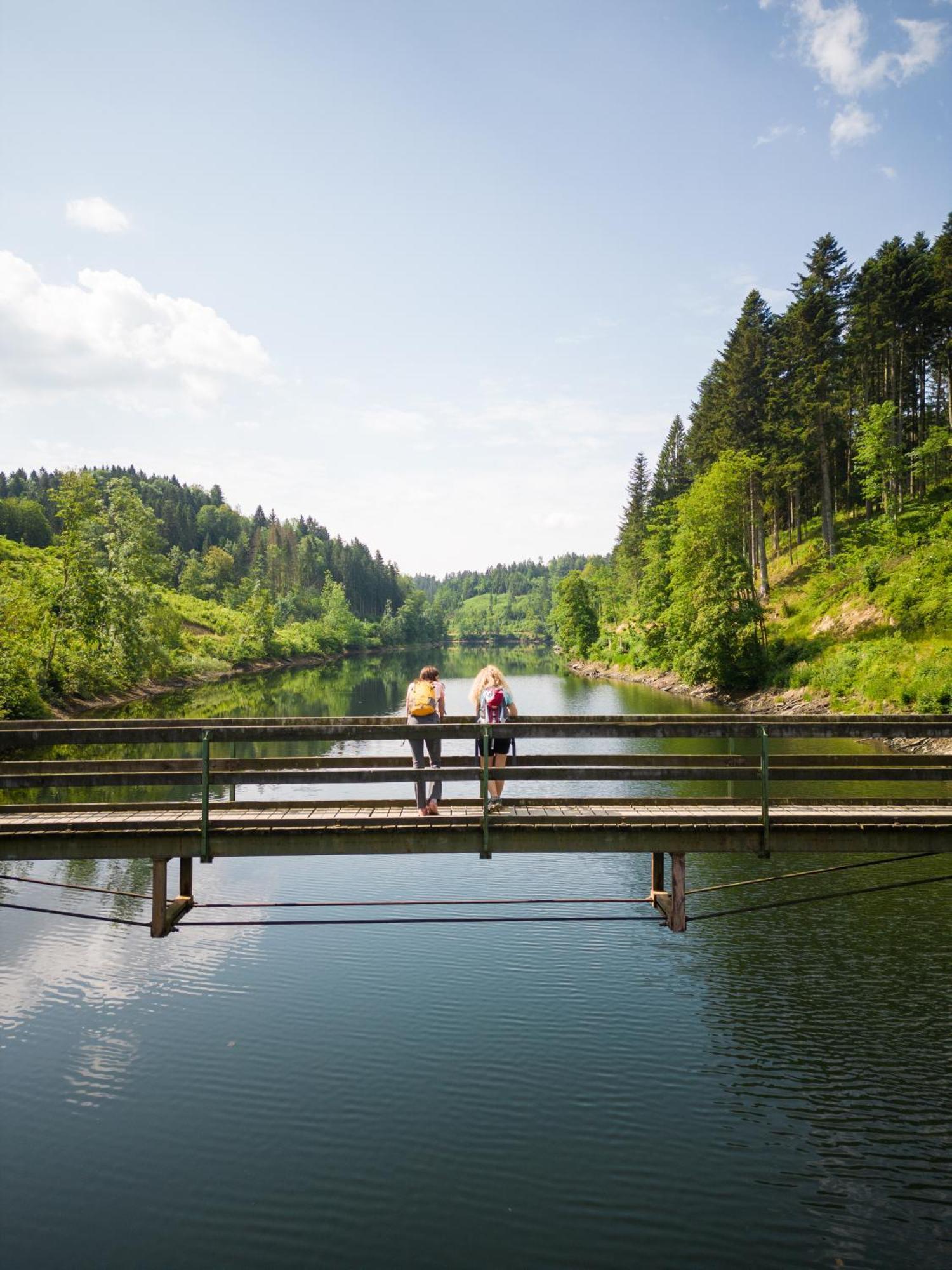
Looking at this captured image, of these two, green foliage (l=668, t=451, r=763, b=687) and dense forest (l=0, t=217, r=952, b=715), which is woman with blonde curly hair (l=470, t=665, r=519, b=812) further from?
green foliage (l=668, t=451, r=763, b=687)

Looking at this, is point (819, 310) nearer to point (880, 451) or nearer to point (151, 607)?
point (880, 451)

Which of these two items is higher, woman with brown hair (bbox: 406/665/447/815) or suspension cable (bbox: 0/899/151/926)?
woman with brown hair (bbox: 406/665/447/815)

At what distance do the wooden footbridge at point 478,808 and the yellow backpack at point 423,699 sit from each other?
1.10 feet

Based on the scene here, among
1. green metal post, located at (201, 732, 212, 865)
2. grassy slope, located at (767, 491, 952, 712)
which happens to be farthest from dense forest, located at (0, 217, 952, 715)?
green metal post, located at (201, 732, 212, 865)

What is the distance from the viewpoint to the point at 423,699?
10.2 meters

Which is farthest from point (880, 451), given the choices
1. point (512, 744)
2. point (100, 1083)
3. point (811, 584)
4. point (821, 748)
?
point (100, 1083)

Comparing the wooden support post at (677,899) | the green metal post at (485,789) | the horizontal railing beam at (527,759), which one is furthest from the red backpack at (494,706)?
the wooden support post at (677,899)

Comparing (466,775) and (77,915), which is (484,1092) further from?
(77,915)

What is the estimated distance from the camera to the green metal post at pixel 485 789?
859 cm

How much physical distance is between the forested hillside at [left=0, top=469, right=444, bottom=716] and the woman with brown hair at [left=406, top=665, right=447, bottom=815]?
3323 centimetres

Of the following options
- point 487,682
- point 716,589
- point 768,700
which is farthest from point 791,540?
point 487,682

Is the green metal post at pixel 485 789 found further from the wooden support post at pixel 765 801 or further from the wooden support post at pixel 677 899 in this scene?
the wooden support post at pixel 765 801

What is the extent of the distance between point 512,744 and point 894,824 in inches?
175

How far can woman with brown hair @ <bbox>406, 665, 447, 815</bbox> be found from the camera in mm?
9672
